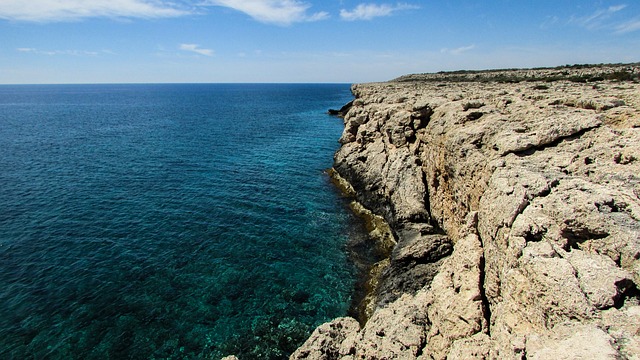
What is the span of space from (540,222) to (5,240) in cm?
4431

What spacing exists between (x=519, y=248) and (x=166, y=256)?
29.3 metres

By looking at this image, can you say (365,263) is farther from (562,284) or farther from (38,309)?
(38,309)

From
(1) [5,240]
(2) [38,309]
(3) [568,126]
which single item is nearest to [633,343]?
(3) [568,126]

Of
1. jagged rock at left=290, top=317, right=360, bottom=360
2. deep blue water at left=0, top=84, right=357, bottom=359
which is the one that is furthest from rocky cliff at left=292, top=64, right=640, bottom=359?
deep blue water at left=0, top=84, right=357, bottom=359

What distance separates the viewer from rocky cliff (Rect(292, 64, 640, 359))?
1014 centimetres

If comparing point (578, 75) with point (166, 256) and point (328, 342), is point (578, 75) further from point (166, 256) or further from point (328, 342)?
point (166, 256)

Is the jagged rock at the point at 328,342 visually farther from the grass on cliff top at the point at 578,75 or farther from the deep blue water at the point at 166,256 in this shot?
the grass on cliff top at the point at 578,75

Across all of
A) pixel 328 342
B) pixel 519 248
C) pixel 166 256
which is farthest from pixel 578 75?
pixel 166 256

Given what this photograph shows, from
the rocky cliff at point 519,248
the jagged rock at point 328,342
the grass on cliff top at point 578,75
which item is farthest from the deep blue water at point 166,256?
the grass on cliff top at point 578,75

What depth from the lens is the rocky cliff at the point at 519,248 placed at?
10.1m

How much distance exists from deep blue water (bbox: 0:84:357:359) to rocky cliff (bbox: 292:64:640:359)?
19.7 ft

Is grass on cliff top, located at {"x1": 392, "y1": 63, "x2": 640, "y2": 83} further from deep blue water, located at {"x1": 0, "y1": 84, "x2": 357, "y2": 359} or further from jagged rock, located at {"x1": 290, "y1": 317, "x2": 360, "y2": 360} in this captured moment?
jagged rock, located at {"x1": 290, "y1": 317, "x2": 360, "y2": 360}

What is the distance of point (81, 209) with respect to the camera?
39.8 meters

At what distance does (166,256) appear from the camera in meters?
31.5
